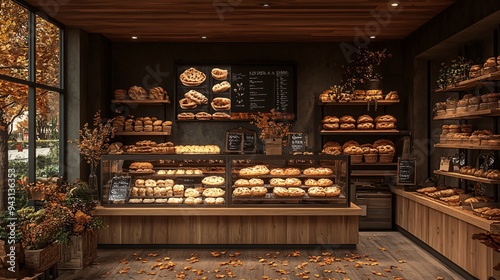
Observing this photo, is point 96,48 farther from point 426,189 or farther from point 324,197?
point 426,189

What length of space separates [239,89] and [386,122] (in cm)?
236

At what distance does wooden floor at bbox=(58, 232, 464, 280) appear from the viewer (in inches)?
215

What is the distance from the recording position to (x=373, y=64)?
8469 millimetres

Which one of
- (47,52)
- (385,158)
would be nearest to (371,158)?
(385,158)

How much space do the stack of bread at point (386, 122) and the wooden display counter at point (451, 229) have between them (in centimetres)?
105

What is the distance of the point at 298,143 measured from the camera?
8.13m

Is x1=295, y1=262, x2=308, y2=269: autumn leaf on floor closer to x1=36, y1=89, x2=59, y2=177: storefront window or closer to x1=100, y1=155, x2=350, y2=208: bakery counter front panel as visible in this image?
x1=100, y1=155, x2=350, y2=208: bakery counter front panel

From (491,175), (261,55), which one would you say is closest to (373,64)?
(261,55)

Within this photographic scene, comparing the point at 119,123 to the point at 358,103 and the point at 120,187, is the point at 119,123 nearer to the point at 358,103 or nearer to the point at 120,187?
the point at 120,187

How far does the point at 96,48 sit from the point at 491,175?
5.61 m

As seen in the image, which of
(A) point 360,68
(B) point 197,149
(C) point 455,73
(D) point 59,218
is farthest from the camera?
(A) point 360,68

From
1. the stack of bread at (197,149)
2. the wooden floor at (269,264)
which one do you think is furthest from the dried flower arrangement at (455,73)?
the stack of bread at (197,149)

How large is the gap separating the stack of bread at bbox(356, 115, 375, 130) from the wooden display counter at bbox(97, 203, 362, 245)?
1.99 m

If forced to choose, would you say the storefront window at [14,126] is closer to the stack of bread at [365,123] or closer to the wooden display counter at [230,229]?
the wooden display counter at [230,229]
